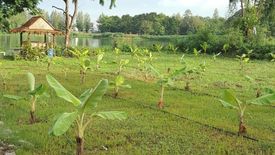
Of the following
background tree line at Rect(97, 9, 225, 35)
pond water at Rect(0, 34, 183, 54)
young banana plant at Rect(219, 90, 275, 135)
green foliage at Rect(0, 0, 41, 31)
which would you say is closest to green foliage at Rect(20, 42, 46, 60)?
pond water at Rect(0, 34, 183, 54)

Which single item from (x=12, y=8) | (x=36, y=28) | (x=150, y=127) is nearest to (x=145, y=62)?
(x=12, y=8)

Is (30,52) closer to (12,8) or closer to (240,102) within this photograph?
(12,8)

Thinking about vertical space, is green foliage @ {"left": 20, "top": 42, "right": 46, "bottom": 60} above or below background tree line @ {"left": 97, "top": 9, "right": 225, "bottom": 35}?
below

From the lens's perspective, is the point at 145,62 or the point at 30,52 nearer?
the point at 145,62

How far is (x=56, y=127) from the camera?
12.7ft

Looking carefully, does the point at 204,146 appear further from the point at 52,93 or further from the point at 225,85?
the point at 225,85

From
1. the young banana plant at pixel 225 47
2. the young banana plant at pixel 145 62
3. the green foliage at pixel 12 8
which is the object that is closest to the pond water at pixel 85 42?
the young banana plant at pixel 225 47

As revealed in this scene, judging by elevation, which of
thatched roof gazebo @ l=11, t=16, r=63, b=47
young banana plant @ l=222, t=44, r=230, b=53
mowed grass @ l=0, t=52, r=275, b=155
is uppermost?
thatched roof gazebo @ l=11, t=16, r=63, b=47

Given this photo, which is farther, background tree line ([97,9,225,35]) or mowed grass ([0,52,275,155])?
background tree line ([97,9,225,35])

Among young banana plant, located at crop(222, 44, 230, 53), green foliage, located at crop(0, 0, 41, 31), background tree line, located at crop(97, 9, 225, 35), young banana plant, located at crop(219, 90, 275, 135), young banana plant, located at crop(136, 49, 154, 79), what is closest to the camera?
young banana plant, located at crop(219, 90, 275, 135)

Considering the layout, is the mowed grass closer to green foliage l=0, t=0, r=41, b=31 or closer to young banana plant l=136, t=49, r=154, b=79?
green foliage l=0, t=0, r=41, b=31

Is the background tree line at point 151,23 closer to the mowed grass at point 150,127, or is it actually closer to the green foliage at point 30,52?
the green foliage at point 30,52

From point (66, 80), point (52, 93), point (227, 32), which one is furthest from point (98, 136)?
point (227, 32)

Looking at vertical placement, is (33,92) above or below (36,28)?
below
